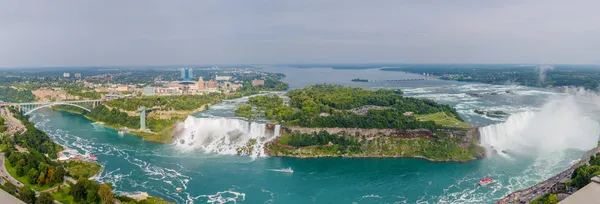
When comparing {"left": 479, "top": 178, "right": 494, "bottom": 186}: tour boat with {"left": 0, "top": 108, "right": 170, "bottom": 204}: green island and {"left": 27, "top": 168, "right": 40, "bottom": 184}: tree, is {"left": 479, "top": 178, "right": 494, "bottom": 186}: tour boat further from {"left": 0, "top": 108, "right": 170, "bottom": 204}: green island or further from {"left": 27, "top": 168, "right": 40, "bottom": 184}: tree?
{"left": 27, "top": 168, "right": 40, "bottom": 184}: tree

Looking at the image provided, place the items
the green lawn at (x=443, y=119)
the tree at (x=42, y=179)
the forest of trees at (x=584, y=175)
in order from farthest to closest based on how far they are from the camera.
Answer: the green lawn at (x=443, y=119)
the tree at (x=42, y=179)
the forest of trees at (x=584, y=175)

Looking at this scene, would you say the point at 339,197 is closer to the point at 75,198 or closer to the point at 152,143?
the point at 75,198

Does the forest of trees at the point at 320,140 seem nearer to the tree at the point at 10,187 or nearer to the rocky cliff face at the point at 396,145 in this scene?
the rocky cliff face at the point at 396,145

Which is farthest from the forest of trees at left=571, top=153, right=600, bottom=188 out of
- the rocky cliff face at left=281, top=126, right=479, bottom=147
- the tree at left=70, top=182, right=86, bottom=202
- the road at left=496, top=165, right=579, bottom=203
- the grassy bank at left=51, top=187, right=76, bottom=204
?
the grassy bank at left=51, top=187, right=76, bottom=204

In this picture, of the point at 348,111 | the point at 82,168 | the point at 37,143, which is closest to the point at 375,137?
the point at 348,111

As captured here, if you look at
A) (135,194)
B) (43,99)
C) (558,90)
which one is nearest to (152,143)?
(135,194)

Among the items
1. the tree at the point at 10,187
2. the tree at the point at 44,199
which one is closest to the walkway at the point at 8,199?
the tree at the point at 44,199

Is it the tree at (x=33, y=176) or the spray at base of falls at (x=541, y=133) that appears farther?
the spray at base of falls at (x=541, y=133)
